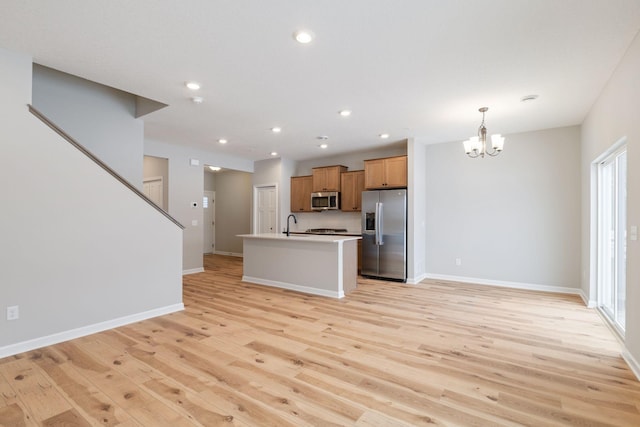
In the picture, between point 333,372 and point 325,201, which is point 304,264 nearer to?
point 325,201

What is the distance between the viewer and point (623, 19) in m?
2.23

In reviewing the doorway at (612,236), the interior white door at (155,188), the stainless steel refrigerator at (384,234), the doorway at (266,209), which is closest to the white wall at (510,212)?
the stainless steel refrigerator at (384,234)

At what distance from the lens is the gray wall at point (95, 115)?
3943 mm

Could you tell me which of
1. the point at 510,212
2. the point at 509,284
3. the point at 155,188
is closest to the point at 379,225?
the point at 510,212

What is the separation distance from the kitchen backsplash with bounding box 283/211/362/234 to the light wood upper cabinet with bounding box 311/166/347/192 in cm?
70

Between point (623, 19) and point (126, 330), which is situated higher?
point (623, 19)

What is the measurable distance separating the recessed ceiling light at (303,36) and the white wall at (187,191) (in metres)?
4.60

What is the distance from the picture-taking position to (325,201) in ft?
23.9

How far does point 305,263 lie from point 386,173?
249cm

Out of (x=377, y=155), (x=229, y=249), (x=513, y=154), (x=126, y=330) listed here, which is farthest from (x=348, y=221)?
(x=126, y=330)

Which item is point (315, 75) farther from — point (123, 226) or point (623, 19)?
point (123, 226)

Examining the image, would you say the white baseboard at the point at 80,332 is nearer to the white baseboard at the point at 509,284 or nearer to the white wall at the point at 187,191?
the white wall at the point at 187,191

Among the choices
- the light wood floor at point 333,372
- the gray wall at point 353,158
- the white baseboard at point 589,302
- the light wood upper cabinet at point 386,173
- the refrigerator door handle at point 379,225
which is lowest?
the light wood floor at point 333,372

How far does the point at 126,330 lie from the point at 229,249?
6.47 m
